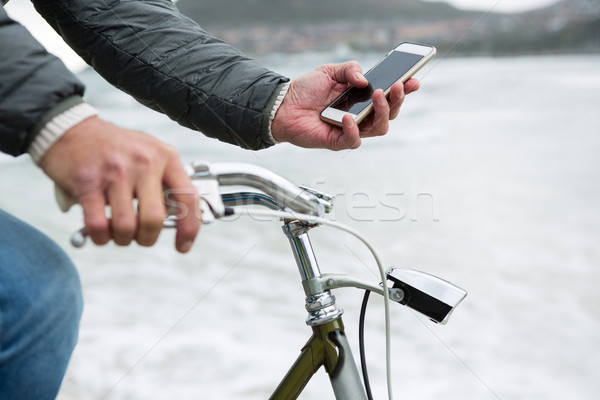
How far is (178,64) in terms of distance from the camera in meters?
1.03

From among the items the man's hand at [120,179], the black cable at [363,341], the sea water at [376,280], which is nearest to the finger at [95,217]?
the man's hand at [120,179]

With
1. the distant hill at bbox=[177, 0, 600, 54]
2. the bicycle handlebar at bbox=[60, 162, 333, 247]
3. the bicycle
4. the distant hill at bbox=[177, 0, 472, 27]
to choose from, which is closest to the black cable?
the bicycle

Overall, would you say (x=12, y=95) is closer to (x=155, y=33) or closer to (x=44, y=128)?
(x=44, y=128)

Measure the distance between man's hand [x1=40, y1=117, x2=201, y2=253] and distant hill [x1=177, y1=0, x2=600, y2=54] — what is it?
18739 millimetres

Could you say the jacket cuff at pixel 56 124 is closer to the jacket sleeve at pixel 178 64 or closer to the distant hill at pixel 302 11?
the jacket sleeve at pixel 178 64

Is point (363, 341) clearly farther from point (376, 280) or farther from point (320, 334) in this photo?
point (376, 280)

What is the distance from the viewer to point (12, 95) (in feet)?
1.85

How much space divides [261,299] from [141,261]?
3.08 ft

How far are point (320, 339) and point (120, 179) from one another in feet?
1.42

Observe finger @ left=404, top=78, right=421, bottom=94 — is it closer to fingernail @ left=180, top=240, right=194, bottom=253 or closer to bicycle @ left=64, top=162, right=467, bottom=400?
bicycle @ left=64, top=162, right=467, bottom=400

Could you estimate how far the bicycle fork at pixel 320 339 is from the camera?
812mm

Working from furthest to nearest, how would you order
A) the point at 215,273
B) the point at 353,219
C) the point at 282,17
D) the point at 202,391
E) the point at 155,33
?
the point at 282,17 → the point at 353,219 → the point at 215,273 → the point at 202,391 → the point at 155,33

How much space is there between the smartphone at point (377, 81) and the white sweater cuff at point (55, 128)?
526mm

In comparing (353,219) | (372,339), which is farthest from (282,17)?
(372,339)
